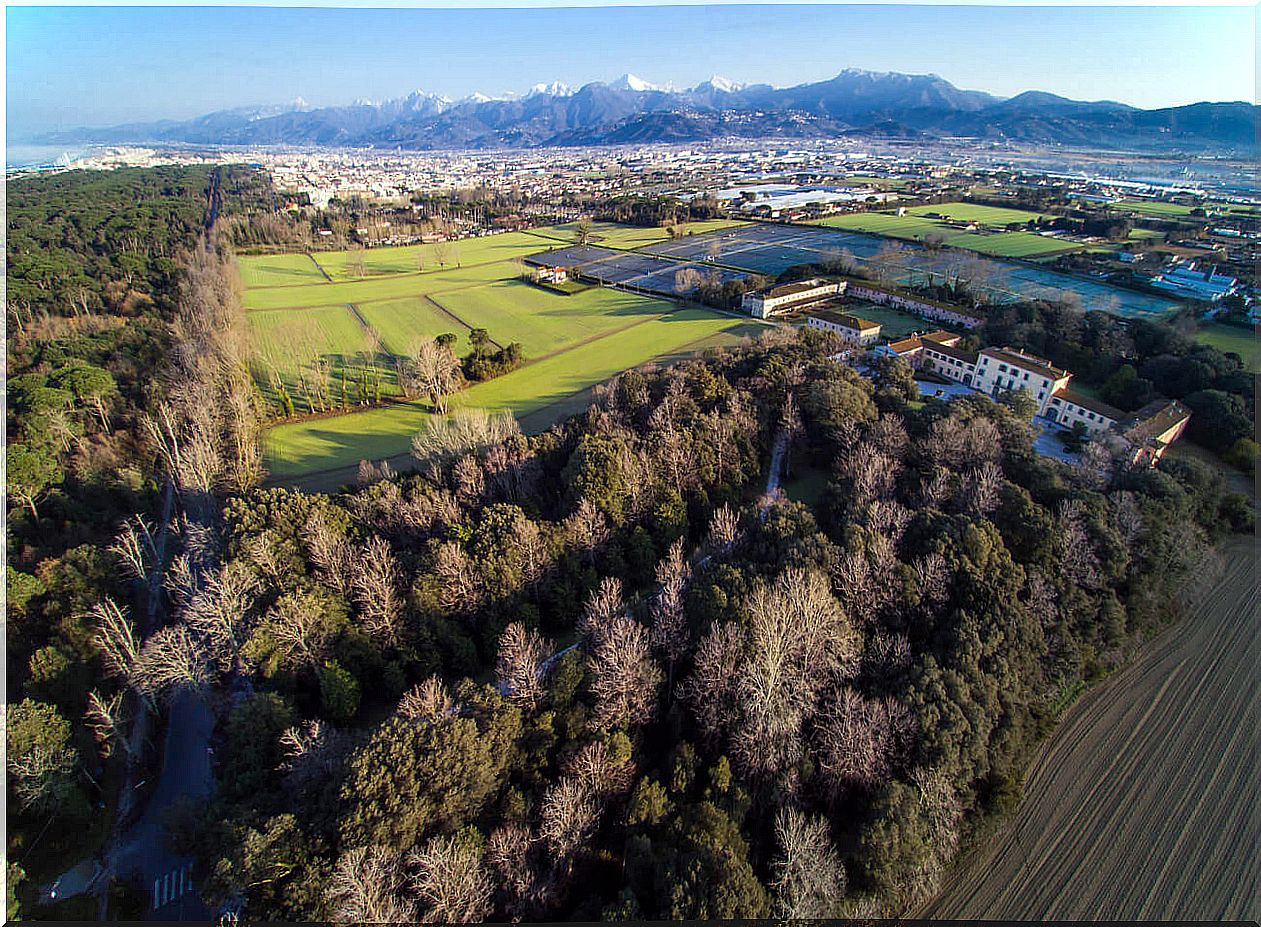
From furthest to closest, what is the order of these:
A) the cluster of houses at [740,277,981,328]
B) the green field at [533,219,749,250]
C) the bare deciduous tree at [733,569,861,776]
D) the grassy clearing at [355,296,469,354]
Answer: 1. the green field at [533,219,749,250]
2. the cluster of houses at [740,277,981,328]
3. the grassy clearing at [355,296,469,354]
4. the bare deciduous tree at [733,569,861,776]

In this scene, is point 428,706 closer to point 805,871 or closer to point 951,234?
point 805,871

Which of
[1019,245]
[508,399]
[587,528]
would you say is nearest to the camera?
[587,528]

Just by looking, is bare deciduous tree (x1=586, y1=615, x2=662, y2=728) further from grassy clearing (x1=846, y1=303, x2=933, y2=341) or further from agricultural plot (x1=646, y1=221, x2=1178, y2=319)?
agricultural plot (x1=646, y1=221, x2=1178, y2=319)

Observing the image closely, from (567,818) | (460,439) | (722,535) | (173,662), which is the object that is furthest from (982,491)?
(173,662)

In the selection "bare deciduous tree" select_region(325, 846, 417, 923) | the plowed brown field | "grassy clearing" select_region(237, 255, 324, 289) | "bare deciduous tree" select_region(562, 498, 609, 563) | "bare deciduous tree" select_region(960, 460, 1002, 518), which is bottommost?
the plowed brown field

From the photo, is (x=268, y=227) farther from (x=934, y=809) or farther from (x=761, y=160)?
(x=761, y=160)

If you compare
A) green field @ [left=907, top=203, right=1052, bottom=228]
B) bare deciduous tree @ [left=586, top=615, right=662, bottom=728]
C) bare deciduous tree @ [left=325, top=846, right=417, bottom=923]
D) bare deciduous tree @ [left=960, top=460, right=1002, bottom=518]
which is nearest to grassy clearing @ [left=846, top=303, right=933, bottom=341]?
bare deciduous tree @ [left=960, top=460, right=1002, bottom=518]

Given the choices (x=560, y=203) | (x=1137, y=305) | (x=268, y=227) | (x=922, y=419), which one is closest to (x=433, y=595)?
(x=922, y=419)
